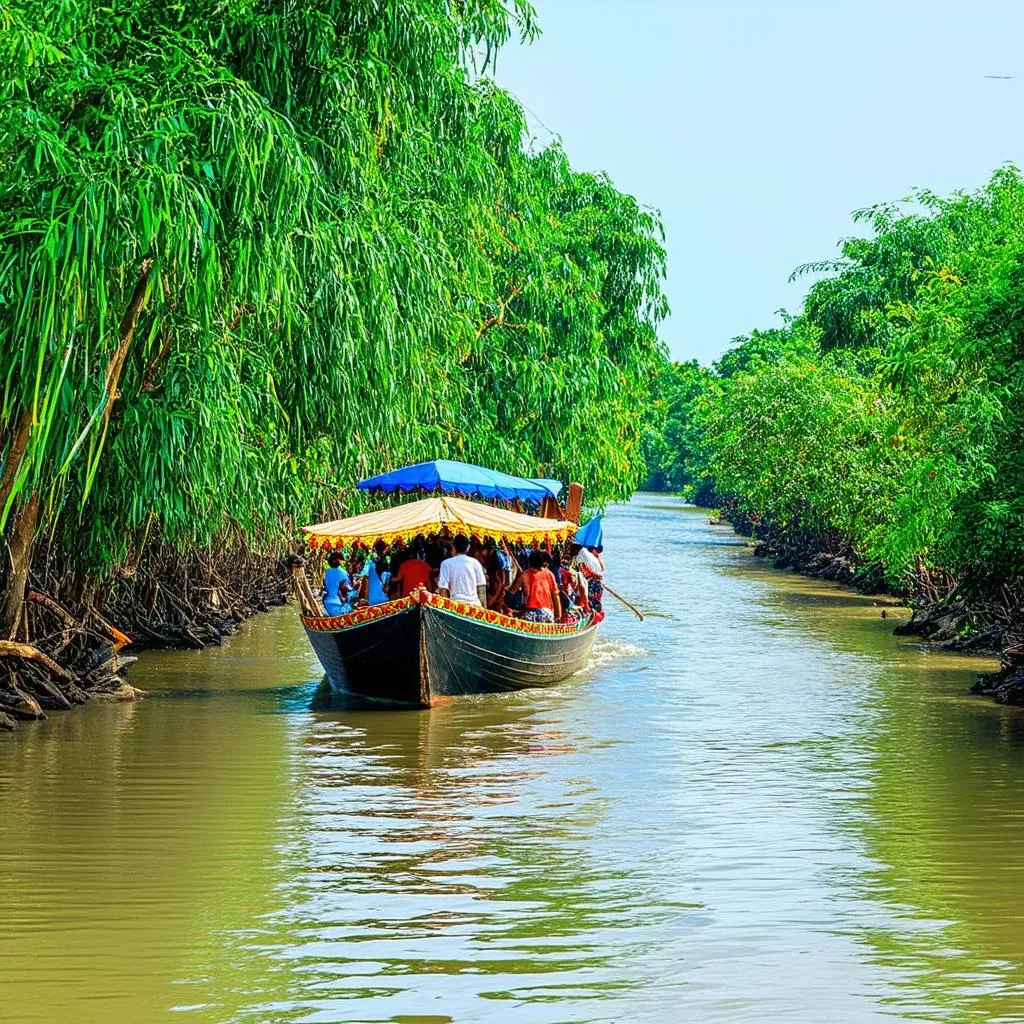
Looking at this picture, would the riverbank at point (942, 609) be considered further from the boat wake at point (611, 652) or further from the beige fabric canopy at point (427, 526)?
the beige fabric canopy at point (427, 526)

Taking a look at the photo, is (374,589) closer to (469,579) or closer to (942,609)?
(469,579)

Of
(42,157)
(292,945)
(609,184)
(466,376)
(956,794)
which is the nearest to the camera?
(292,945)

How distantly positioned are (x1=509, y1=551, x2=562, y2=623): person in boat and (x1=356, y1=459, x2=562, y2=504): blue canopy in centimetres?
125

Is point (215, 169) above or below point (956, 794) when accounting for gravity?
above

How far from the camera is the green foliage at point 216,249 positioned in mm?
12523

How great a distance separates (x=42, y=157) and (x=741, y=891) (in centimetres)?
734

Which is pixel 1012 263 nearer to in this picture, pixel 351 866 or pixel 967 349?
pixel 967 349

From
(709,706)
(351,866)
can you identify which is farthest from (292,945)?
(709,706)

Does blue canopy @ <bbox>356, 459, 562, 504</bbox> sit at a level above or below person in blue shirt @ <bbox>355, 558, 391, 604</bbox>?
above

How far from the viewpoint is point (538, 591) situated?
20094 mm

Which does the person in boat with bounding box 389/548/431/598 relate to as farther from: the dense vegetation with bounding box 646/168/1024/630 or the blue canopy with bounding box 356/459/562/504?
the dense vegetation with bounding box 646/168/1024/630

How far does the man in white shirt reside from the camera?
60.5ft

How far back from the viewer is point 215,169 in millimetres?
13234

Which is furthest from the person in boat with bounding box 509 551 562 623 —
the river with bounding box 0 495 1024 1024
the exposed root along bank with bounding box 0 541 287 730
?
the exposed root along bank with bounding box 0 541 287 730
